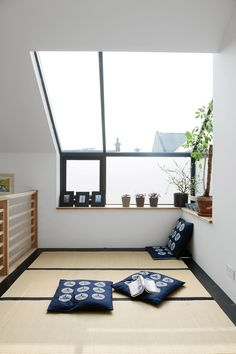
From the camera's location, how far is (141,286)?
247cm

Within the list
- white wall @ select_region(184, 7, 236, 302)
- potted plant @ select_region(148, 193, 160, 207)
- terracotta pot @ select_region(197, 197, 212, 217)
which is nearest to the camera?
white wall @ select_region(184, 7, 236, 302)

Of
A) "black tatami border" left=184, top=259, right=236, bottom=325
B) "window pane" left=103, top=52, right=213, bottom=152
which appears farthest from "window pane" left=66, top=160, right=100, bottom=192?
"black tatami border" left=184, top=259, right=236, bottom=325

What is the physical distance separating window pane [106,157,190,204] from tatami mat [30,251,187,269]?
963 mm

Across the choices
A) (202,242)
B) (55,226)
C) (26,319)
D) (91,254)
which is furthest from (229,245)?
(55,226)

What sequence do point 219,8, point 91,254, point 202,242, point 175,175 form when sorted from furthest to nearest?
point 175,175 → point 91,254 → point 202,242 → point 219,8

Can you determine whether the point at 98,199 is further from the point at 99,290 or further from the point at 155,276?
the point at 99,290

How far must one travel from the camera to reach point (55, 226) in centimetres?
415

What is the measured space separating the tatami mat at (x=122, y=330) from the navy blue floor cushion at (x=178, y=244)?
4.22ft

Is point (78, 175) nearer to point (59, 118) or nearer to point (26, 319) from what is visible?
point (59, 118)

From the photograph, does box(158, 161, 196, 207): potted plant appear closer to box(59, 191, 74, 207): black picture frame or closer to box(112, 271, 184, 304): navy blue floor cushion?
box(59, 191, 74, 207): black picture frame

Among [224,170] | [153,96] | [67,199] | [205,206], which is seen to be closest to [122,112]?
[153,96]

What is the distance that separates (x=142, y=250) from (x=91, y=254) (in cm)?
75

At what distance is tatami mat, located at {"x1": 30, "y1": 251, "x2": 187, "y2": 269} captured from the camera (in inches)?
131

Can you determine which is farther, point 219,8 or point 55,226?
point 55,226
